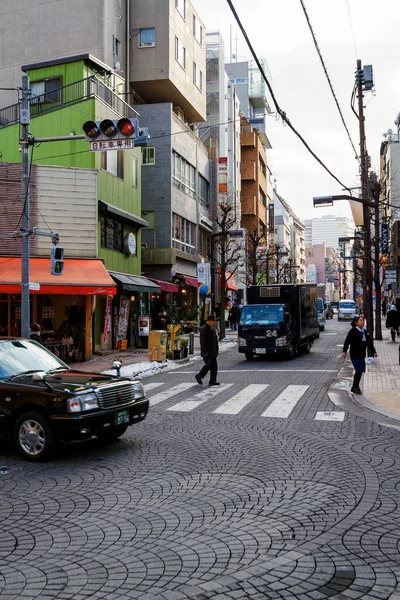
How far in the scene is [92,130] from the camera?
12.4 meters

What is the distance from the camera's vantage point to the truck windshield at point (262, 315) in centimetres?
2158

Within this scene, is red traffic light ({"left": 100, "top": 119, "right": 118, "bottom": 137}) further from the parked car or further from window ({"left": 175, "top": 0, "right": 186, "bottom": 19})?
window ({"left": 175, "top": 0, "right": 186, "bottom": 19})

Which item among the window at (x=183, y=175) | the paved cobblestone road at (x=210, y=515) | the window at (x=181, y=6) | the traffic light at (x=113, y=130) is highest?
the window at (x=181, y=6)

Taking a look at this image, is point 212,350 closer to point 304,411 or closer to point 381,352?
point 304,411

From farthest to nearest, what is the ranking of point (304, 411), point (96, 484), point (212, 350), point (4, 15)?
point (4, 15), point (212, 350), point (304, 411), point (96, 484)

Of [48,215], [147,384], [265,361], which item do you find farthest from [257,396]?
[48,215]

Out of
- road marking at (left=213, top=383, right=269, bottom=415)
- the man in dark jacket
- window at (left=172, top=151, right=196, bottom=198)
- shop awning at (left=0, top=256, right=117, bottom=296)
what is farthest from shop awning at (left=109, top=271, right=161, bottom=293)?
road marking at (left=213, top=383, right=269, bottom=415)

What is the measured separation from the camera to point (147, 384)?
15875 millimetres

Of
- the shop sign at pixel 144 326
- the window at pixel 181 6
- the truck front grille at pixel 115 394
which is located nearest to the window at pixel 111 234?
the shop sign at pixel 144 326

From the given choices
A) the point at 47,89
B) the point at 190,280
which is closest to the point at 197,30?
the point at 190,280

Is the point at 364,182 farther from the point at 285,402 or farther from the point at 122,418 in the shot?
the point at 122,418

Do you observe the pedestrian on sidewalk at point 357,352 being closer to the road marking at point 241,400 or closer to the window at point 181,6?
the road marking at point 241,400

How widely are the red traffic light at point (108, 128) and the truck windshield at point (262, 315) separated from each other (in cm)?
1106

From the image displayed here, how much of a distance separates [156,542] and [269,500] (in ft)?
4.95
